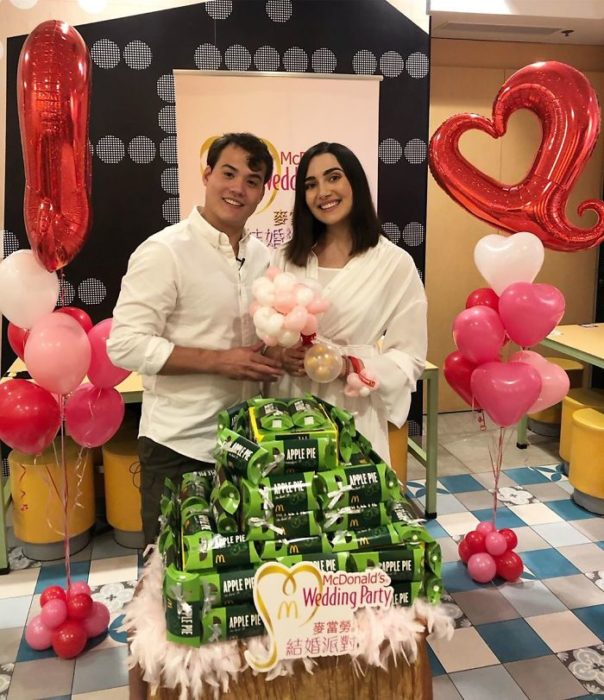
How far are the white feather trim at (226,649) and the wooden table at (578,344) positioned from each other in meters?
2.32

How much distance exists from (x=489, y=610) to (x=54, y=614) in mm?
1523

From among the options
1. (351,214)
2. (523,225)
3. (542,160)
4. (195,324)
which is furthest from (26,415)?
(542,160)

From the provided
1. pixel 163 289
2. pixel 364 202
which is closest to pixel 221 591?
pixel 163 289

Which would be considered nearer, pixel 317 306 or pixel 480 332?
pixel 317 306

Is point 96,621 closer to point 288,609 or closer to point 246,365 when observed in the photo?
point 246,365

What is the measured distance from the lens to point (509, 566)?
2.62 meters

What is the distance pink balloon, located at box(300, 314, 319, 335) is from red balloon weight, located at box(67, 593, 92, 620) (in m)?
1.35

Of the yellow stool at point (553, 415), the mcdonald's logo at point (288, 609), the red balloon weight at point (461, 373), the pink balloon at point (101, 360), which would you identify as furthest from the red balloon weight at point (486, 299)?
the yellow stool at point (553, 415)

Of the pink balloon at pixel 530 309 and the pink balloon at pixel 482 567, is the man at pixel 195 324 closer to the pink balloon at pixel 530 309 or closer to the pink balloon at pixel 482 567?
Result: the pink balloon at pixel 530 309

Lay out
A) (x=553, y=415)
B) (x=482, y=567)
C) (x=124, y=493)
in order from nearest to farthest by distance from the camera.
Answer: (x=482, y=567)
(x=124, y=493)
(x=553, y=415)

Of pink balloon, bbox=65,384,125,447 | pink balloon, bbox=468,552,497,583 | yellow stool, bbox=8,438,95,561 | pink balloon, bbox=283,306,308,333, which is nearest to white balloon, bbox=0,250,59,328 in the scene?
pink balloon, bbox=65,384,125,447

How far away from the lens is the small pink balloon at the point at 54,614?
7.32 feet

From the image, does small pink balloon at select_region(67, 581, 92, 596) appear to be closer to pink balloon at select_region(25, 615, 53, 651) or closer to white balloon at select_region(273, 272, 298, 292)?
pink balloon at select_region(25, 615, 53, 651)

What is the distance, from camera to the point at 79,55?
1799 mm
